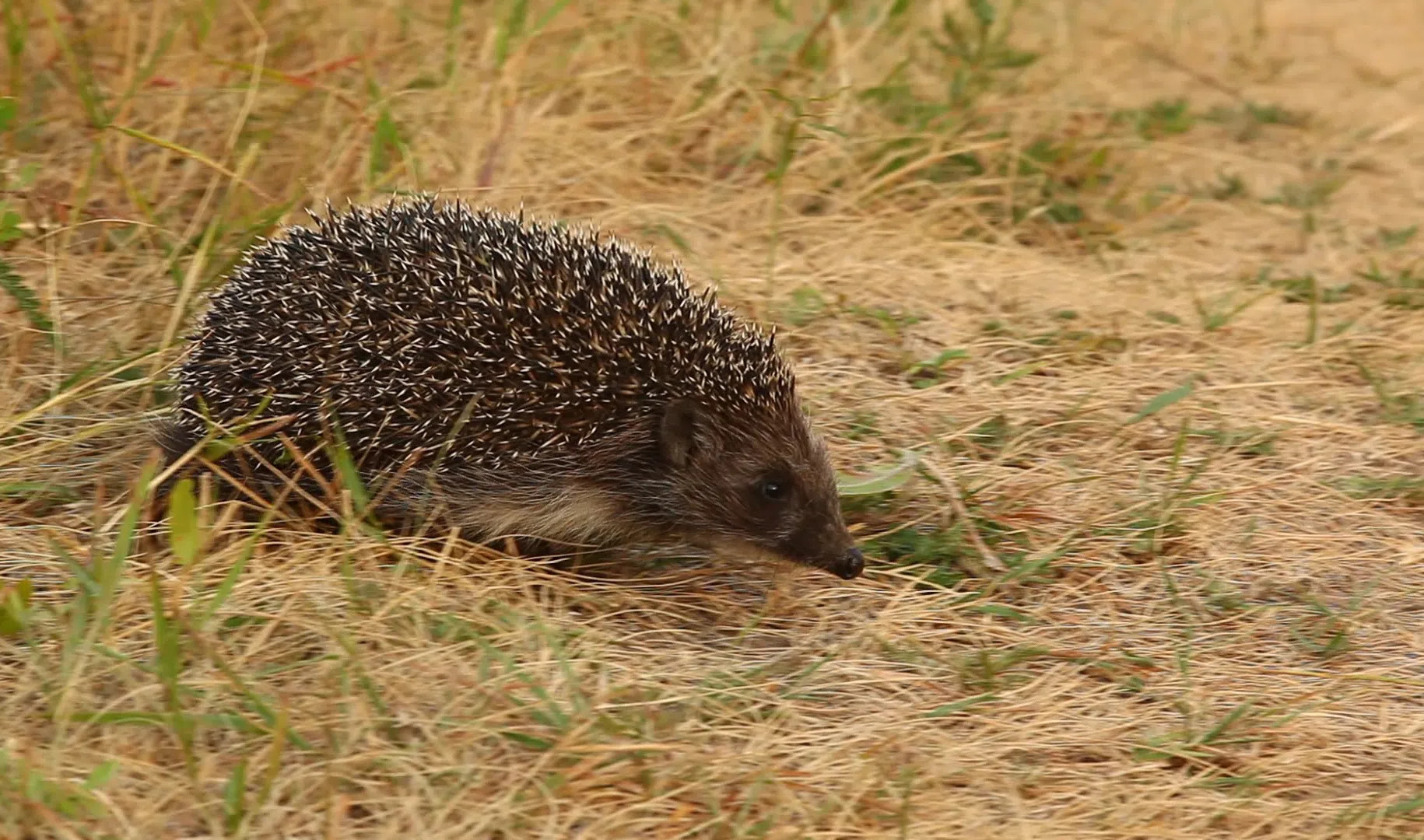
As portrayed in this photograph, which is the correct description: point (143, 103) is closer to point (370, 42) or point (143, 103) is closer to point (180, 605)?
point (370, 42)

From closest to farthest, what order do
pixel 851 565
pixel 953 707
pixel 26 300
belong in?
pixel 953 707
pixel 851 565
pixel 26 300

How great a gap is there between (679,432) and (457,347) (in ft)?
2.25

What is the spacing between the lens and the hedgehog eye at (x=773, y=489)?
4824 millimetres

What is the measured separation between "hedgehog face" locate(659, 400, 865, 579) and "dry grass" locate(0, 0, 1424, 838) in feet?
0.61

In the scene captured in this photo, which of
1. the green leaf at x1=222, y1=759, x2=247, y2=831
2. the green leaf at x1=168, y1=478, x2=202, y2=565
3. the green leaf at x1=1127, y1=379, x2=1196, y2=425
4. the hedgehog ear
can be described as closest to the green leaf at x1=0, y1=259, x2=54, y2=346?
the green leaf at x1=168, y1=478, x2=202, y2=565

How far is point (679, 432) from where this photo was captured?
487 centimetres

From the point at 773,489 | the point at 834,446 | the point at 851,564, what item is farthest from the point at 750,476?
the point at 834,446

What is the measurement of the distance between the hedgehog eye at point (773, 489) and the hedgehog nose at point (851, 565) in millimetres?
285

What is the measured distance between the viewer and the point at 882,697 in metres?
4.16

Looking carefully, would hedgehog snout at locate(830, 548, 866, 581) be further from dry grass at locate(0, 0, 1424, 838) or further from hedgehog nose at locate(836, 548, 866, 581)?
dry grass at locate(0, 0, 1424, 838)

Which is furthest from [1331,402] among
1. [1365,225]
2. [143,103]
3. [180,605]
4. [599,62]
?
[143,103]

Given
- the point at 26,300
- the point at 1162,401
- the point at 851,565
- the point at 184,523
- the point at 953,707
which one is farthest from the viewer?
the point at 1162,401

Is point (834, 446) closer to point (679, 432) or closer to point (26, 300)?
point (679, 432)

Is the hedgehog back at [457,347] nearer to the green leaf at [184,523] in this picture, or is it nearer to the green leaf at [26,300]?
the green leaf at [184,523]
